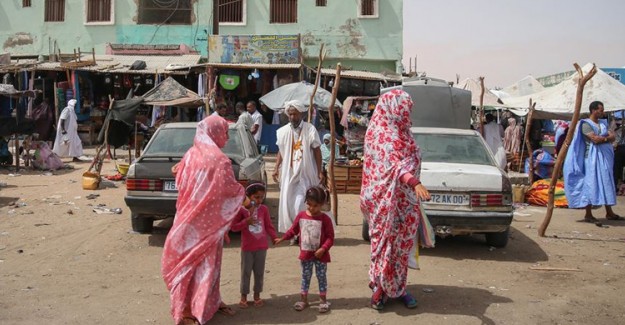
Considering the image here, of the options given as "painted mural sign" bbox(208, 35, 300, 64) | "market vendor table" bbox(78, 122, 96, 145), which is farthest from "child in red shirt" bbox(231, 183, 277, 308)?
"market vendor table" bbox(78, 122, 96, 145)

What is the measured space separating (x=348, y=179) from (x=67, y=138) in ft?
30.0

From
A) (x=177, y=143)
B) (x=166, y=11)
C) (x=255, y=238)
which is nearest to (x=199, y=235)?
(x=255, y=238)

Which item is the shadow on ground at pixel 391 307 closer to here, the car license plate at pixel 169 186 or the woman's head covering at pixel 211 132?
the woman's head covering at pixel 211 132

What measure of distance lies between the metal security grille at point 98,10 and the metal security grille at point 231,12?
468 cm

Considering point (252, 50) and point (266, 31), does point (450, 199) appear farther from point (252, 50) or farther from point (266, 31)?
point (266, 31)

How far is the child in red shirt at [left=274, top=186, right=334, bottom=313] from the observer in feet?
16.0

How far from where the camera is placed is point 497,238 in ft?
24.6

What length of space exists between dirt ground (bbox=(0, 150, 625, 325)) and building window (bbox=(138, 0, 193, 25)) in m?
16.4

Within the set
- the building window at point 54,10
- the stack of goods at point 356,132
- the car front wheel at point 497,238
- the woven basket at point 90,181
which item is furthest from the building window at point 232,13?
Answer: the car front wheel at point 497,238

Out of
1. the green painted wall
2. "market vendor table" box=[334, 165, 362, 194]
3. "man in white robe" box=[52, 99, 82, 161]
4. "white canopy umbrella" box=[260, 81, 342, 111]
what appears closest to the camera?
"market vendor table" box=[334, 165, 362, 194]

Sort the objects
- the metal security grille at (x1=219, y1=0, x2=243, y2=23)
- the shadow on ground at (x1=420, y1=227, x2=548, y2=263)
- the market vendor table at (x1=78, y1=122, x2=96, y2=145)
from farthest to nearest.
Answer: the metal security grille at (x1=219, y1=0, x2=243, y2=23) < the market vendor table at (x1=78, y1=122, x2=96, y2=145) < the shadow on ground at (x1=420, y1=227, x2=548, y2=263)

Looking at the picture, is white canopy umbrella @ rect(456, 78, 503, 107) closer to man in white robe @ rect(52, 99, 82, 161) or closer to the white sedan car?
the white sedan car

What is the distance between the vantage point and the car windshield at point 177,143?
316 inches

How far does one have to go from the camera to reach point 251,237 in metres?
4.95
